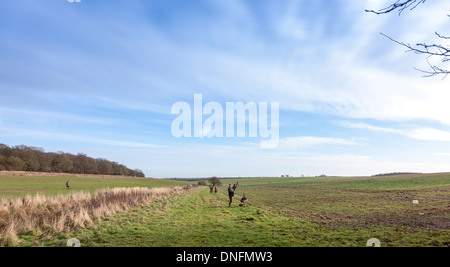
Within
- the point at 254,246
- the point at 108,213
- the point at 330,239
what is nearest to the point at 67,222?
the point at 108,213

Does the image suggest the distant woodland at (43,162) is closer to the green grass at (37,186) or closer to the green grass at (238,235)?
the green grass at (37,186)

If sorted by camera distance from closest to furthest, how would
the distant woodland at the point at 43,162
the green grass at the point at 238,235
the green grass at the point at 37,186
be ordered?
the green grass at the point at 238,235 < the green grass at the point at 37,186 < the distant woodland at the point at 43,162

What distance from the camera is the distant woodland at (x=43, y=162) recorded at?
87.2 m

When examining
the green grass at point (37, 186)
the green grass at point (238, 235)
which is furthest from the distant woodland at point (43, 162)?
the green grass at point (238, 235)

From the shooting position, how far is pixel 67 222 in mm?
12648

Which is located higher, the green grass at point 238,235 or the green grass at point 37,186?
the green grass at point 238,235

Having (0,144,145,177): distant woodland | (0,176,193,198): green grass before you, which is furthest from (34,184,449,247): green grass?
(0,144,145,177): distant woodland

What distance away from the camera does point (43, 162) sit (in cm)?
10469

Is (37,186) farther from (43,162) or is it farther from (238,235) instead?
(43,162)

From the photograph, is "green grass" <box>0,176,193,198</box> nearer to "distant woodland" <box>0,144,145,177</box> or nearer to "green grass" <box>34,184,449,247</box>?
"green grass" <box>34,184,449,247</box>
